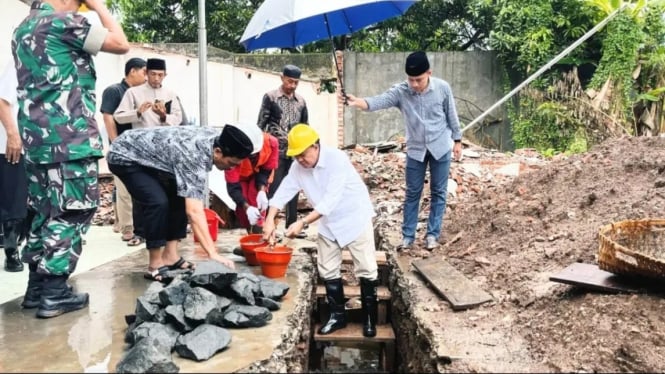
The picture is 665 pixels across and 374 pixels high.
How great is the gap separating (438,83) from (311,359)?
109 inches

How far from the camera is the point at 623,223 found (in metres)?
4.41

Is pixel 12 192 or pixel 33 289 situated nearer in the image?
pixel 33 289

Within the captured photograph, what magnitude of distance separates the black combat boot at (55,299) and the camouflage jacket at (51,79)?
0.74m

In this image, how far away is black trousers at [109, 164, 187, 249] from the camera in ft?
14.2

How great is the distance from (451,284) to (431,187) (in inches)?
53.4

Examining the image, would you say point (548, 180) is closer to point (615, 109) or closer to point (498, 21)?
point (615, 109)

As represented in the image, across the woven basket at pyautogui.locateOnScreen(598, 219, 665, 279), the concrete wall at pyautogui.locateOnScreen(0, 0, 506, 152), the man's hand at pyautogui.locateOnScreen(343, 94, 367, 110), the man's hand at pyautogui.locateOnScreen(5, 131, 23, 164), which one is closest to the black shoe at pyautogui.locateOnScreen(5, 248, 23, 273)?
the man's hand at pyautogui.locateOnScreen(5, 131, 23, 164)

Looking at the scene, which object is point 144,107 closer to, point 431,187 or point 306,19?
point 306,19

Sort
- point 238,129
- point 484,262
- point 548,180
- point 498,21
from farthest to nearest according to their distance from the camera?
point 498,21 < point 548,180 < point 484,262 < point 238,129

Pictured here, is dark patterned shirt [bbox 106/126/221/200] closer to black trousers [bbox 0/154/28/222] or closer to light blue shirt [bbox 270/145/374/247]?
light blue shirt [bbox 270/145/374/247]

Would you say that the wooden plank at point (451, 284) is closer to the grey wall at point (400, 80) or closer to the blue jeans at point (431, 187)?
the blue jeans at point (431, 187)

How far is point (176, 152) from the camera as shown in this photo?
4.11 meters

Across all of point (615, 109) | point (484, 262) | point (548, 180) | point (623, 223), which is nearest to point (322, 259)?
point (484, 262)

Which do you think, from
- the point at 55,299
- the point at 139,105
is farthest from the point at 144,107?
the point at 55,299
